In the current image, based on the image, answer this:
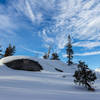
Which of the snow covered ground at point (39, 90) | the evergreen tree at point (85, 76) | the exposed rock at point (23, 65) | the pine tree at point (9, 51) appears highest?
the pine tree at point (9, 51)

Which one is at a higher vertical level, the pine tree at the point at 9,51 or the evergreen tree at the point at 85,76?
the pine tree at the point at 9,51

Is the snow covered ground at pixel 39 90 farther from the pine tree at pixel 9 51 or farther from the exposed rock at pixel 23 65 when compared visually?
the pine tree at pixel 9 51

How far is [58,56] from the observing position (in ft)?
158

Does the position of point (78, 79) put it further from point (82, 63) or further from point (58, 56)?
point (58, 56)

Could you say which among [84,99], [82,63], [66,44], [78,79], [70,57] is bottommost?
[84,99]

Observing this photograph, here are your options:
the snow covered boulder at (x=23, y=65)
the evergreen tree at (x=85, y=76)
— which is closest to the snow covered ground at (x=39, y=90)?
the evergreen tree at (x=85, y=76)

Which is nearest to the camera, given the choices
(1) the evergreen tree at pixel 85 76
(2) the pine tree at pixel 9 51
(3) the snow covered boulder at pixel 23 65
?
(1) the evergreen tree at pixel 85 76

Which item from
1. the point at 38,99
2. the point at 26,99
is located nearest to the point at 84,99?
the point at 38,99

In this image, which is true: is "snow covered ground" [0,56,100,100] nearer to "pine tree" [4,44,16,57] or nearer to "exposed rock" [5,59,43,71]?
"exposed rock" [5,59,43,71]

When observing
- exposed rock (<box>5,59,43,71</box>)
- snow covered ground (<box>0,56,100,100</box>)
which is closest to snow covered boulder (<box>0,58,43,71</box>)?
exposed rock (<box>5,59,43,71</box>)

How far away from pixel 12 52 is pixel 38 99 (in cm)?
4196

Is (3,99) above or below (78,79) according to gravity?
below

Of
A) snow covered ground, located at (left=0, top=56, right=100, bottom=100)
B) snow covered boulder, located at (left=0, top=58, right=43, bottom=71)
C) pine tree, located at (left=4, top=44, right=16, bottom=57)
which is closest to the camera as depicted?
snow covered ground, located at (left=0, top=56, right=100, bottom=100)

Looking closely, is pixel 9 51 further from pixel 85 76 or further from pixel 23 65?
pixel 85 76
